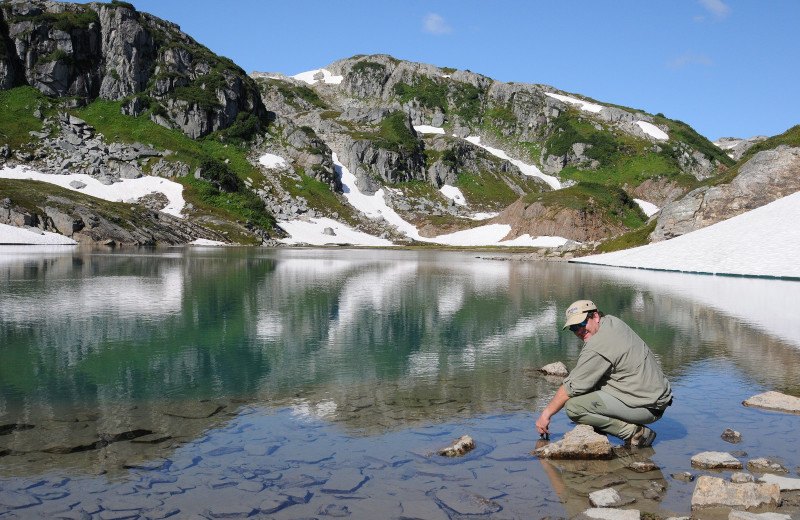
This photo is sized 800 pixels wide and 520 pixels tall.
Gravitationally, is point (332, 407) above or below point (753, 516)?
below

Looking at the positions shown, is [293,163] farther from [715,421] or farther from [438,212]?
[715,421]

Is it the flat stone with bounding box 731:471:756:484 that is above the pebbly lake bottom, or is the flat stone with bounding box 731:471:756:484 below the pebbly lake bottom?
above

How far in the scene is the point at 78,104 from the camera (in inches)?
6747

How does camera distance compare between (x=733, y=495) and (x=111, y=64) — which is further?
(x=111, y=64)

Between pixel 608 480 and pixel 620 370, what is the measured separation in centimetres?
191

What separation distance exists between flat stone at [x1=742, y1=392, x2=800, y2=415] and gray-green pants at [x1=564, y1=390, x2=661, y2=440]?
3.80 meters

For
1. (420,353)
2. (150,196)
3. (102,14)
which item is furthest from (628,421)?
(102,14)

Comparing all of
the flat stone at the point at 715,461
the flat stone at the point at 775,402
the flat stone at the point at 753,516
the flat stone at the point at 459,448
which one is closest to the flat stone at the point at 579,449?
the flat stone at the point at 459,448

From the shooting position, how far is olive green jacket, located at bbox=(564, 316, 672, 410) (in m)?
9.37

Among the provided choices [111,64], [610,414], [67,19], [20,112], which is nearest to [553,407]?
[610,414]

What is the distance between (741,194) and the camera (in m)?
71.5

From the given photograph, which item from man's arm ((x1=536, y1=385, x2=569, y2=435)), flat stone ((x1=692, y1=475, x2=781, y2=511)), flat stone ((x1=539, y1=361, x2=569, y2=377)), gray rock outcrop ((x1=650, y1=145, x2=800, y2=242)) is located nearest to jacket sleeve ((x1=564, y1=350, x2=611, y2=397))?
man's arm ((x1=536, y1=385, x2=569, y2=435))

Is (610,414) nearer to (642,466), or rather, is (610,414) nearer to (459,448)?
(642,466)

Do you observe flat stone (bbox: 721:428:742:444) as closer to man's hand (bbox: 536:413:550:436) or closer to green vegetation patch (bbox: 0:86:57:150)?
man's hand (bbox: 536:413:550:436)
